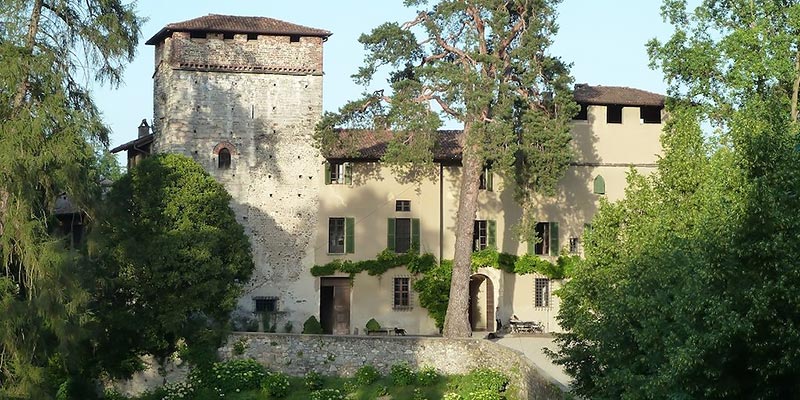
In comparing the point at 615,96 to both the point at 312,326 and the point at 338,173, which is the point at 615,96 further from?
the point at 312,326

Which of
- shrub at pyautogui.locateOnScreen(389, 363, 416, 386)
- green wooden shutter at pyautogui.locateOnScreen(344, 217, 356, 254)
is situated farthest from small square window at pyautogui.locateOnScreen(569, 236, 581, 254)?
shrub at pyautogui.locateOnScreen(389, 363, 416, 386)

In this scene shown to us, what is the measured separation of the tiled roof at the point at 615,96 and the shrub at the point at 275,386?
47.9 feet

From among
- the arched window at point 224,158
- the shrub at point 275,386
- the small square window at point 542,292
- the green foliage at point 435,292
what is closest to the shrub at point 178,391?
the shrub at point 275,386

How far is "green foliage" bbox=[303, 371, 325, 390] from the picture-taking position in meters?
35.5

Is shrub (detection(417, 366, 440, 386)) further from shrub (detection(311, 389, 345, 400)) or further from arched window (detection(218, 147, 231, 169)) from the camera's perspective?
arched window (detection(218, 147, 231, 169))

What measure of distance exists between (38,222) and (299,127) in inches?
762

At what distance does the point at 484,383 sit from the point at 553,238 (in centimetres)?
1193

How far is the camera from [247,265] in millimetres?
37625

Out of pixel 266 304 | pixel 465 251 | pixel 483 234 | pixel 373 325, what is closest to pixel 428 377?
pixel 465 251

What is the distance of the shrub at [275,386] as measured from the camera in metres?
35.1

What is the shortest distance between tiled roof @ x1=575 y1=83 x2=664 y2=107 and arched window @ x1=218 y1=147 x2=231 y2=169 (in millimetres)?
11663

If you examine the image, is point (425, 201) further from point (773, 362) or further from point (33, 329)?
point (773, 362)

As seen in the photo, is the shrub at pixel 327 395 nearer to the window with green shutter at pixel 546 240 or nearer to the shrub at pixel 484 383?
the shrub at pixel 484 383

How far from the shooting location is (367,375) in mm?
35594
